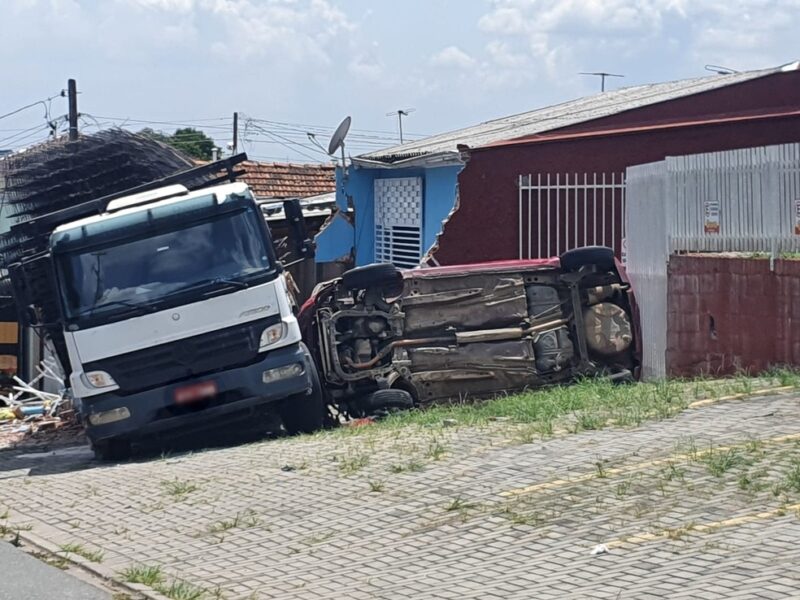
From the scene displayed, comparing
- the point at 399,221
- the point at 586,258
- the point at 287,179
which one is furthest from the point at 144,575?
the point at 287,179

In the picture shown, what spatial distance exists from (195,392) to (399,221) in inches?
388

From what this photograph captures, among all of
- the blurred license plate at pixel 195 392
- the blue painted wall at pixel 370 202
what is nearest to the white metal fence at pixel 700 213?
the blurred license plate at pixel 195 392

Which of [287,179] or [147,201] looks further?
[287,179]

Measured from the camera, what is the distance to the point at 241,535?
8.00 meters

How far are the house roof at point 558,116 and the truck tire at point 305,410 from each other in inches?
277

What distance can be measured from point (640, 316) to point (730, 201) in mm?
1854

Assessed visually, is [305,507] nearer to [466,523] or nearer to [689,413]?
[466,523]

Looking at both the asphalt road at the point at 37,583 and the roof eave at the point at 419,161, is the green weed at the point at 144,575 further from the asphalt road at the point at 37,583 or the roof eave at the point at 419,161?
the roof eave at the point at 419,161

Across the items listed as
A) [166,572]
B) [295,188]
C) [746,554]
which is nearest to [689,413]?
[746,554]

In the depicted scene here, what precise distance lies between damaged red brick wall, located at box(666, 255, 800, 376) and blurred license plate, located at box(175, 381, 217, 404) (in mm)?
4994

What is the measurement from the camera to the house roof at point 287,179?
24734mm

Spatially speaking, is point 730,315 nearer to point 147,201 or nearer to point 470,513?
point 470,513

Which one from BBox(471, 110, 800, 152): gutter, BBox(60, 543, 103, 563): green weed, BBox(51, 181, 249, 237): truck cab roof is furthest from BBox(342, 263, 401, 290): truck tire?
BBox(60, 543, 103, 563): green weed

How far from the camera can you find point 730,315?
12.5 metres
